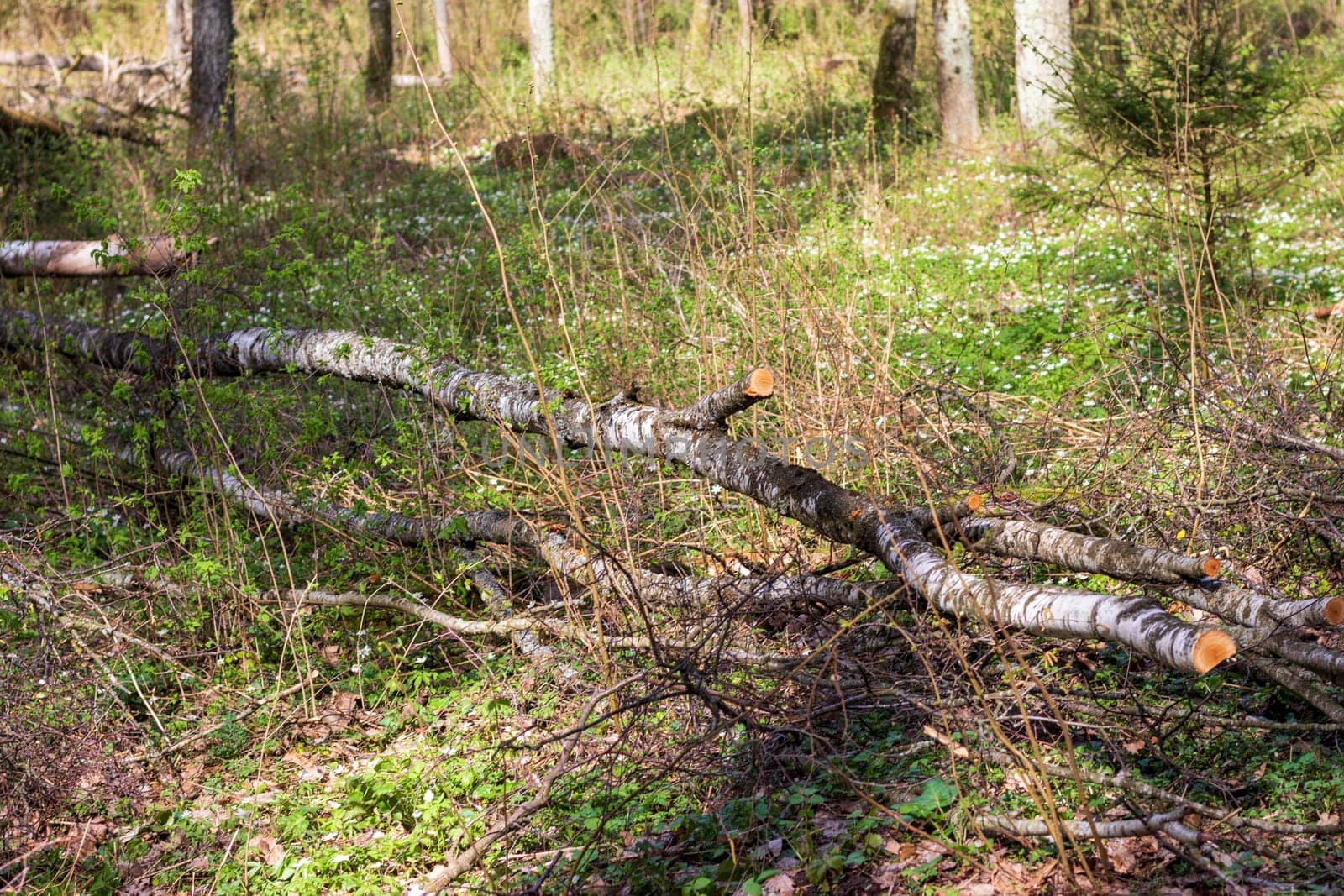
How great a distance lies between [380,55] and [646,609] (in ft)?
38.8

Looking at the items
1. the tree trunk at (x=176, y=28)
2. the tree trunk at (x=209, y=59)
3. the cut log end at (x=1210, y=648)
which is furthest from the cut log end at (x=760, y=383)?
the tree trunk at (x=176, y=28)

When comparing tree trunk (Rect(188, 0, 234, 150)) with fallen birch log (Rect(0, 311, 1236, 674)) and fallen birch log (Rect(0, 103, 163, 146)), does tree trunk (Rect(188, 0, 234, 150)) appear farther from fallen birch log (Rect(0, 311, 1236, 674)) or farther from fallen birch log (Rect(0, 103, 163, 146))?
fallen birch log (Rect(0, 311, 1236, 674))

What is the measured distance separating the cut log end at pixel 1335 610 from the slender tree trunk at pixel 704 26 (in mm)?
10715

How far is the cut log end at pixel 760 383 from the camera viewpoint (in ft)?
11.9

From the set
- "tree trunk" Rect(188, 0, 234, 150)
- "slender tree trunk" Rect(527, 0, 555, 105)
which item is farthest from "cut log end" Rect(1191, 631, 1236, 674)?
"slender tree trunk" Rect(527, 0, 555, 105)

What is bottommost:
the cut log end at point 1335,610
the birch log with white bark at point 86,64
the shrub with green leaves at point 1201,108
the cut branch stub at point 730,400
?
the cut log end at point 1335,610

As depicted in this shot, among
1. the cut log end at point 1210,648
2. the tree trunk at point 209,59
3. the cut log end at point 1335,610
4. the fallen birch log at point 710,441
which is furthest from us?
the tree trunk at point 209,59

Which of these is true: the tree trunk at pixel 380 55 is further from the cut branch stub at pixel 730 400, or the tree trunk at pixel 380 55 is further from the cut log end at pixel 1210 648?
the cut log end at pixel 1210 648

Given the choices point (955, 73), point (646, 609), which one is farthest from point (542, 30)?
point (646, 609)

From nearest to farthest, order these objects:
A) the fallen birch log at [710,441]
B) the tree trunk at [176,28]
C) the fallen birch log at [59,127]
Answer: the fallen birch log at [710,441], the fallen birch log at [59,127], the tree trunk at [176,28]

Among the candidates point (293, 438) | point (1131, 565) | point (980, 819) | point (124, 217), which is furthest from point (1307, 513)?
point (124, 217)

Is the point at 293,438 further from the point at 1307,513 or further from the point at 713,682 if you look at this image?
the point at 1307,513

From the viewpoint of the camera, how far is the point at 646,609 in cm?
353

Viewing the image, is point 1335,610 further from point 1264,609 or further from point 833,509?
point 833,509
